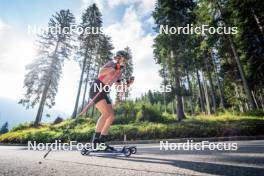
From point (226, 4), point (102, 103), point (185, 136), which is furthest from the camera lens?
point (226, 4)

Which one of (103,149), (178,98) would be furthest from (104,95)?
(178,98)

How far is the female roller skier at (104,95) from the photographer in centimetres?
545

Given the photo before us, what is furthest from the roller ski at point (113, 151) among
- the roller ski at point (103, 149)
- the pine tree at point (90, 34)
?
the pine tree at point (90, 34)

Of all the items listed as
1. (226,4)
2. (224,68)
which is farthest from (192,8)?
(224,68)

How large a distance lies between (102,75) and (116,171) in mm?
3004

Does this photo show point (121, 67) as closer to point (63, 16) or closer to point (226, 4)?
point (226, 4)

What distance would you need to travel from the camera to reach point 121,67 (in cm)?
583
